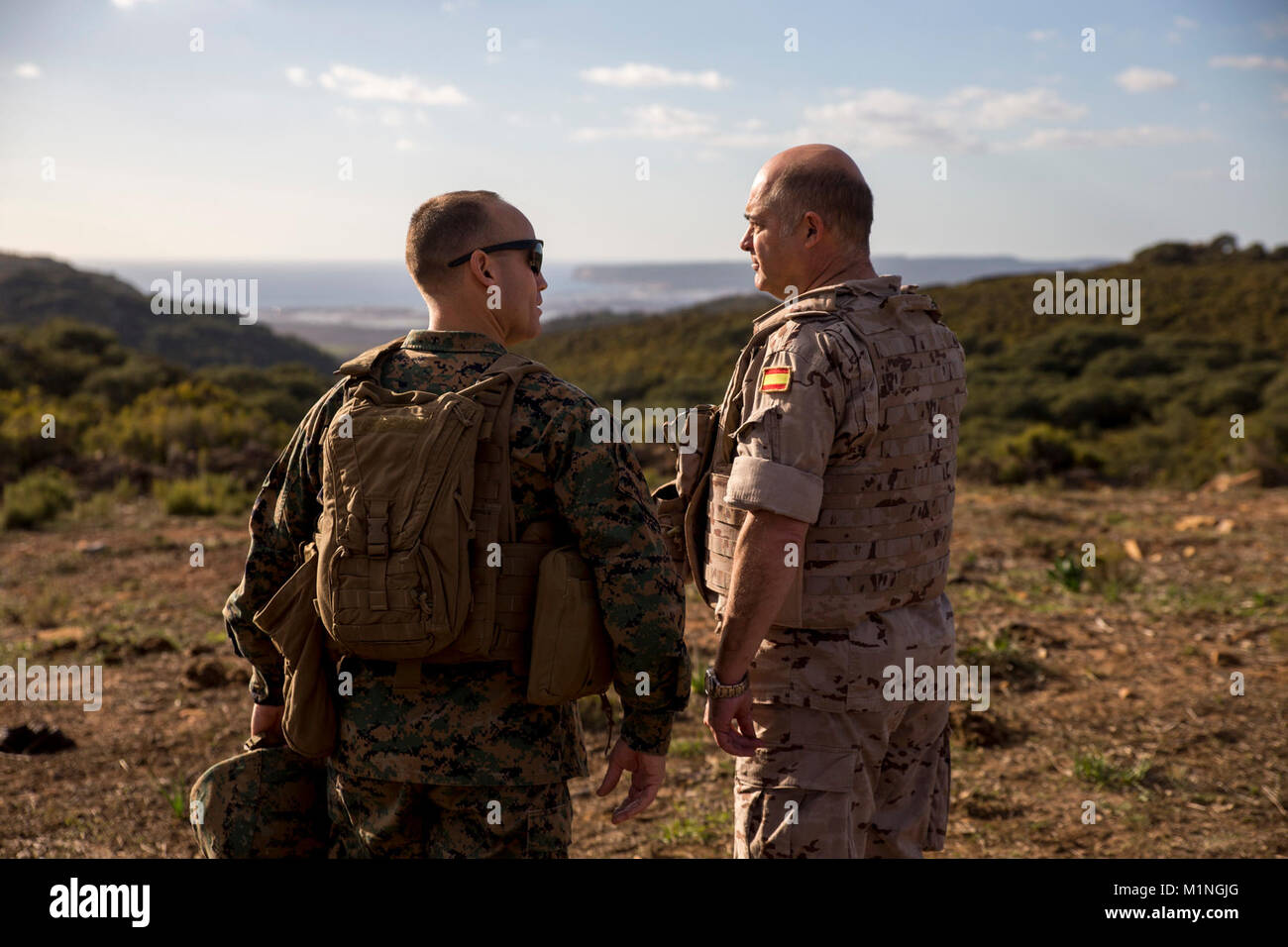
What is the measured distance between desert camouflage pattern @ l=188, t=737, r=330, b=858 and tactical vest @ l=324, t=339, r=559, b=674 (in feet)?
1.56

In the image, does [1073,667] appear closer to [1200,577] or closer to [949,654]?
[1200,577]

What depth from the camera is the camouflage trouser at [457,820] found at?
216 centimetres

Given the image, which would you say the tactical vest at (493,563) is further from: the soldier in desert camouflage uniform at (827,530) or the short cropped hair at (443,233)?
the soldier in desert camouflage uniform at (827,530)

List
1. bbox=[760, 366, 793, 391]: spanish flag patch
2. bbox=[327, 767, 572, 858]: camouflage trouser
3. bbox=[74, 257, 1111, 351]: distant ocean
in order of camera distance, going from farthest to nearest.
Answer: bbox=[74, 257, 1111, 351]: distant ocean
bbox=[760, 366, 793, 391]: spanish flag patch
bbox=[327, 767, 572, 858]: camouflage trouser

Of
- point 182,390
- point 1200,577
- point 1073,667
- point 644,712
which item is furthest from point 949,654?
point 182,390

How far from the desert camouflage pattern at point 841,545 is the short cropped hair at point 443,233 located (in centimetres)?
69

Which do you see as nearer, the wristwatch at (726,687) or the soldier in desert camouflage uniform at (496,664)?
A: the soldier in desert camouflage uniform at (496,664)

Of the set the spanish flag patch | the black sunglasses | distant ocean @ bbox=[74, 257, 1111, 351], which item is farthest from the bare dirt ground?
distant ocean @ bbox=[74, 257, 1111, 351]

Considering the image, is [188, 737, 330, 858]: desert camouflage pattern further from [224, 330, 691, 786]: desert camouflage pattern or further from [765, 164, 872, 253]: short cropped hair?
[765, 164, 872, 253]: short cropped hair

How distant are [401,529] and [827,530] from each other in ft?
3.16

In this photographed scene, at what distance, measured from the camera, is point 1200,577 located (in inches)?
282

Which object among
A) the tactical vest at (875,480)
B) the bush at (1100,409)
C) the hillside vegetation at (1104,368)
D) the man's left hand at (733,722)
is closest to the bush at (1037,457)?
the hillside vegetation at (1104,368)

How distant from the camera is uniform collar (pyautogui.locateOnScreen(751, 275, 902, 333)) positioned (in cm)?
240
